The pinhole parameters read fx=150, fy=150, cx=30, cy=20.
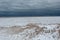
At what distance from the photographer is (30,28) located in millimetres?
1517

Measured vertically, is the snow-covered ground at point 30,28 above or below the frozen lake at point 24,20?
below

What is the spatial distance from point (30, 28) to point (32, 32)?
0.06 meters

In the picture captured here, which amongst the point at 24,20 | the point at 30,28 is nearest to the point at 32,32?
the point at 30,28

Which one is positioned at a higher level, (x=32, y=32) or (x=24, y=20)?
(x=24, y=20)

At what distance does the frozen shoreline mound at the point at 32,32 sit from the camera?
1.42 m

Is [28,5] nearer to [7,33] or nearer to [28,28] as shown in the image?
[28,28]

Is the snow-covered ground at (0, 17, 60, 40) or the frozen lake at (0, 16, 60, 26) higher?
Result: the frozen lake at (0, 16, 60, 26)

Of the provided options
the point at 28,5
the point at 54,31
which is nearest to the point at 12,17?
the point at 28,5

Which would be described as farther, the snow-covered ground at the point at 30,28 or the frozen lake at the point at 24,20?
the frozen lake at the point at 24,20

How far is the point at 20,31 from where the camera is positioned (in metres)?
1.49

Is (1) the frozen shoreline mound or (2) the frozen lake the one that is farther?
(2) the frozen lake

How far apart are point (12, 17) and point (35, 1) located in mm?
311

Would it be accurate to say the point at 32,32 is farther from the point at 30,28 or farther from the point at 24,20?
the point at 24,20

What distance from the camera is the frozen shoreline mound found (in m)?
1.42
